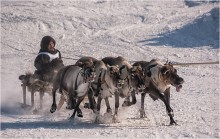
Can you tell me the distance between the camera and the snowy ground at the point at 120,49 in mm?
9023

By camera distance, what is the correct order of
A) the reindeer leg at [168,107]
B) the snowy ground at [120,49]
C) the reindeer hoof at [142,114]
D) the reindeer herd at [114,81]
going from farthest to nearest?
the reindeer hoof at [142,114]
the reindeer leg at [168,107]
the reindeer herd at [114,81]
the snowy ground at [120,49]

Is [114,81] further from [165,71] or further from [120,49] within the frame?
[120,49]

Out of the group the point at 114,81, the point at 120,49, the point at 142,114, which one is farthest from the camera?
the point at 120,49

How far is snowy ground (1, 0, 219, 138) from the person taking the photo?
9.02m

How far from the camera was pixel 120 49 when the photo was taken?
23.5 meters

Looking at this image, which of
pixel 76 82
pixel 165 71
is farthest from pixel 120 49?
pixel 165 71

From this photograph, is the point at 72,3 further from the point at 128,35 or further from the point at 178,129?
the point at 178,129

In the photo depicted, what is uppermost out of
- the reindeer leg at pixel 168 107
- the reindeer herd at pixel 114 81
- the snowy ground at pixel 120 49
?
the reindeer herd at pixel 114 81

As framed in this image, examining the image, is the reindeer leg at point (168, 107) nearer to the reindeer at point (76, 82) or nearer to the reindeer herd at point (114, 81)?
the reindeer herd at point (114, 81)

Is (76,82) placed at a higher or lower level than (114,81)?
lower

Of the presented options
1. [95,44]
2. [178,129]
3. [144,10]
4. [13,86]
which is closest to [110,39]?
[95,44]

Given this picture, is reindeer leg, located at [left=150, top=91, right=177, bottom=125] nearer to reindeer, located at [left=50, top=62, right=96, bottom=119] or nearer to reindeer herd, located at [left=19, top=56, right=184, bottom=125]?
reindeer herd, located at [left=19, top=56, right=184, bottom=125]

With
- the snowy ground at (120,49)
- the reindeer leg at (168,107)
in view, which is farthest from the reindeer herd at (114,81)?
the snowy ground at (120,49)

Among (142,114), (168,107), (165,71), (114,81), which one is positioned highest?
(165,71)
